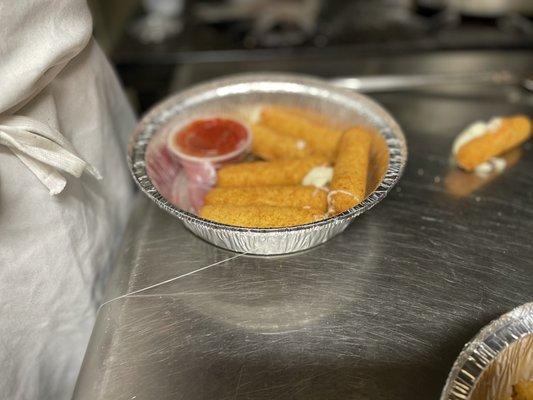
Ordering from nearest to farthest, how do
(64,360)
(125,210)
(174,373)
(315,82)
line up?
(174,373), (64,360), (125,210), (315,82)

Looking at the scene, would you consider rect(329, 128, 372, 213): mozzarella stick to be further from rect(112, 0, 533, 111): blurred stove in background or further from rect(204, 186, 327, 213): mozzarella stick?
rect(112, 0, 533, 111): blurred stove in background

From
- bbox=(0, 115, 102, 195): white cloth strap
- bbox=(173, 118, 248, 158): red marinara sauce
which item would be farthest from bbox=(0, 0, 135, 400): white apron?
bbox=(173, 118, 248, 158): red marinara sauce

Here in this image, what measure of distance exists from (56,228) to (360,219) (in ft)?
1.51

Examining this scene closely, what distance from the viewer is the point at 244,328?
2.15ft

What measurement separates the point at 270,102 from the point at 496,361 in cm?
64

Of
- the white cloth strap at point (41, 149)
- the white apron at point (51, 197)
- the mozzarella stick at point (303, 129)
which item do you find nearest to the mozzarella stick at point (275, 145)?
the mozzarella stick at point (303, 129)

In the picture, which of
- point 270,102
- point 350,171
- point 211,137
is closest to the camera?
point 350,171

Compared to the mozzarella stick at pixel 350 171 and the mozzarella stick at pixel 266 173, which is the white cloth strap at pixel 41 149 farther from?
the mozzarella stick at pixel 350 171

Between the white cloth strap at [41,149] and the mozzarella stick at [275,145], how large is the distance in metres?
0.36

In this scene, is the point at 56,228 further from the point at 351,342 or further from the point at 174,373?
the point at 351,342

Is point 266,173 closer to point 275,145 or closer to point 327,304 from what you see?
point 275,145

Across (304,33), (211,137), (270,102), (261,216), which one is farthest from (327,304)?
(304,33)

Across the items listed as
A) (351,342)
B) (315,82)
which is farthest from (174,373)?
(315,82)

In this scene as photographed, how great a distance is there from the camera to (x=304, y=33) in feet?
4.83
